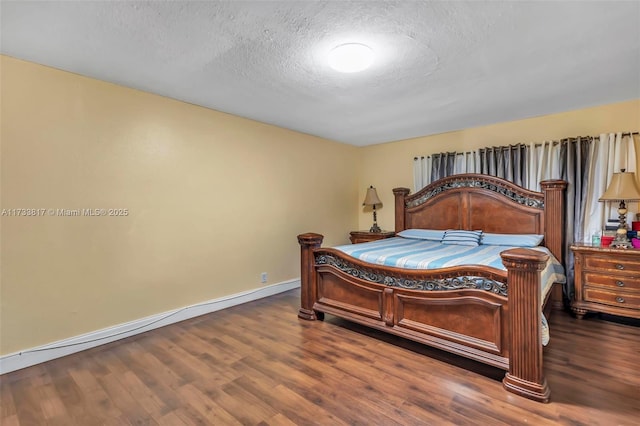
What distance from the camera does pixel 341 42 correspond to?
2061 millimetres

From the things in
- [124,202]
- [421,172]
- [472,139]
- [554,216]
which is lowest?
[554,216]

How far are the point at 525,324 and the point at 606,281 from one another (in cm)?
188

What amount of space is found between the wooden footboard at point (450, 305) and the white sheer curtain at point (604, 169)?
2205 mm

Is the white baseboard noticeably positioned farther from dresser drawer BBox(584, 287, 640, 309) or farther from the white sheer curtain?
the white sheer curtain

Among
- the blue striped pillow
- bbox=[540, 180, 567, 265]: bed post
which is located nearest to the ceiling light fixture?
the blue striped pillow

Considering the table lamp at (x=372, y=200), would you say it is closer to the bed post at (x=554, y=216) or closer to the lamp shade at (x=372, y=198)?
the lamp shade at (x=372, y=198)

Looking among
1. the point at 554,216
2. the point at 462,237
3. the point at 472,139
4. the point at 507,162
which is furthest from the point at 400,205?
the point at 554,216

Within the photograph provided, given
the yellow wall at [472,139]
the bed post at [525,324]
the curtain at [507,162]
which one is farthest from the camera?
the curtain at [507,162]

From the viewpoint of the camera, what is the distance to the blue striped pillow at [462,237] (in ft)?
12.0

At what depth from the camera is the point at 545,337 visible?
203cm

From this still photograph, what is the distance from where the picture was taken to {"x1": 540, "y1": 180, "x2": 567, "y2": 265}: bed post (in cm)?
343

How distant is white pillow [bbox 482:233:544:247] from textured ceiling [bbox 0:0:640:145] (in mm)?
1465

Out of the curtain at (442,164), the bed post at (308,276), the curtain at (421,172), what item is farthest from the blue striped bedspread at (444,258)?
the curtain at (421,172)

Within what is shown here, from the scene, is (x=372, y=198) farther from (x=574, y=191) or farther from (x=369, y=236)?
(x=574, y=191)
